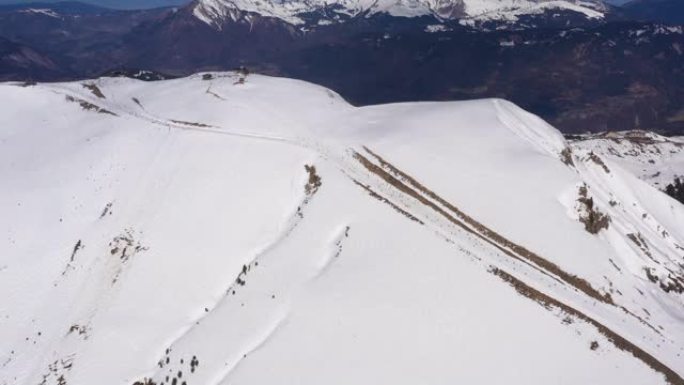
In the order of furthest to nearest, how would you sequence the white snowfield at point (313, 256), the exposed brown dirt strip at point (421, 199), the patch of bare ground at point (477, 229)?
the exposed brown dirt strip at point (421, 199)
the patch of bare ground at point (477, 229)
the white snowfield at point (313, 256)

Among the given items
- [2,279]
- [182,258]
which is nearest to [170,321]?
[182,258]

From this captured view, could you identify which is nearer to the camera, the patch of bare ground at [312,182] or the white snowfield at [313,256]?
the white snowfield at [313,256]

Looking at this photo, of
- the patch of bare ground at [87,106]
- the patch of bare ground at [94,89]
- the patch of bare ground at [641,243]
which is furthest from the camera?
the patch of bare ground at [94,89]

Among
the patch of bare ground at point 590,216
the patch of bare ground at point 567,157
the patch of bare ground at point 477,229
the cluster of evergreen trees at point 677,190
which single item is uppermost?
the patch of bare ground at point 477,229

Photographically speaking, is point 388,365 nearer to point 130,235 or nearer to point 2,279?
point 130,235

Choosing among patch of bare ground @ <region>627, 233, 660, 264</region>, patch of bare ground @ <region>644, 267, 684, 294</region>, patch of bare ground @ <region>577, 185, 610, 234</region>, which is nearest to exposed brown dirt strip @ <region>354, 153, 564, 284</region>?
patch of bare ground @ <region>577, 185, 610, 234</region>

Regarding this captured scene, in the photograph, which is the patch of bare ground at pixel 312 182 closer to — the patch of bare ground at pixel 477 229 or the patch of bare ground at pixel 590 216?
the patch of bare ground at pixel 477 229

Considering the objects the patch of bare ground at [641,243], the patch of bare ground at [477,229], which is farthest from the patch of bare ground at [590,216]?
the patch of bare ground at [477,229]
